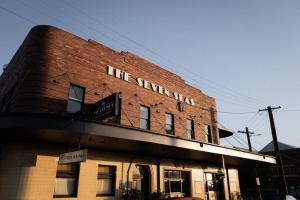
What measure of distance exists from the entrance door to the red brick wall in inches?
103

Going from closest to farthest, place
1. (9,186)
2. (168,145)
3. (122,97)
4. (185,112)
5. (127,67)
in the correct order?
(9,186) → (168,145) → (122,97) → (127,67) → (185,112)

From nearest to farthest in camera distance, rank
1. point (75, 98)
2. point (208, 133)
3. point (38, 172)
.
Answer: point (38, 172)
point (75, 98)
point (208, 133)

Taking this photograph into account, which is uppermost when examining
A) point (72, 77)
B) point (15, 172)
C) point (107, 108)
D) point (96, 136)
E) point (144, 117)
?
point (72, 77)

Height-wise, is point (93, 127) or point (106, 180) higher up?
point (93, 127)

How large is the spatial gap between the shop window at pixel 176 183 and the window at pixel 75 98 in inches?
279

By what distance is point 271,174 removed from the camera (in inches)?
1581

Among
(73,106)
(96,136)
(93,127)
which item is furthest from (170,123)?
(93,127)

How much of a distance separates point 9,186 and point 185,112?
43.5 ft

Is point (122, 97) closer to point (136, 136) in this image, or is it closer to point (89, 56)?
point (89, 56)

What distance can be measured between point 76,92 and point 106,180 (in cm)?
482

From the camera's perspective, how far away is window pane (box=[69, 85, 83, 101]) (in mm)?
13572

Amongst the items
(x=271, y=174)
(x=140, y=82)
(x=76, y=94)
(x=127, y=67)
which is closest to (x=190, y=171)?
(x=140, y=82)

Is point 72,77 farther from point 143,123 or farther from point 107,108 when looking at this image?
point 143,123

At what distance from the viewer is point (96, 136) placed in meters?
10.9
